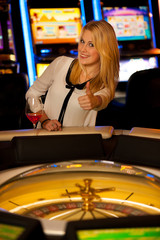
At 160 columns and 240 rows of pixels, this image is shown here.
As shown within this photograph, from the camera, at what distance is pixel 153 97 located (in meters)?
2.98

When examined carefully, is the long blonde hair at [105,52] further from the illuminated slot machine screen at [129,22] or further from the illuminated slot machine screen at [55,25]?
the illuminated slot machine screen at [129,22]

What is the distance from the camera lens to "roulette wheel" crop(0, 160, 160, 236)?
2.90 feet

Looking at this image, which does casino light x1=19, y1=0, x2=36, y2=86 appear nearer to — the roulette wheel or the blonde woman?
the blonde woman

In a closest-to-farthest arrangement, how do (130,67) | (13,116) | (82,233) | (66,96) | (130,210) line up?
(82,233)
(130,210)
(66,96)
(13,116)
(130,67)

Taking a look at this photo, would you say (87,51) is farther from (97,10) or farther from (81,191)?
(97,10)

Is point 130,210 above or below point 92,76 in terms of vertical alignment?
below

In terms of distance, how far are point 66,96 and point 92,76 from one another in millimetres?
177

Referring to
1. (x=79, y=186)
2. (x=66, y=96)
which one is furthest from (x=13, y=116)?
(x=79, y=186)

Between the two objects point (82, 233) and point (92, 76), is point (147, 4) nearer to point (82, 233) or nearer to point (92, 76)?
point (92, 76)

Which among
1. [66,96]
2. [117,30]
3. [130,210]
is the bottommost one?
[130,210]

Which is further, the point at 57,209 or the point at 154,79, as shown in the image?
the point at 154,79

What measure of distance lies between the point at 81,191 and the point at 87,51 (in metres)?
1.17

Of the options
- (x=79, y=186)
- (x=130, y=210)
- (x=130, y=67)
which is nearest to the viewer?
(x=130, y=210)

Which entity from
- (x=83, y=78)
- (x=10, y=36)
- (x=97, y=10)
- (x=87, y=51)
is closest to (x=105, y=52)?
(x=87, y=51)
